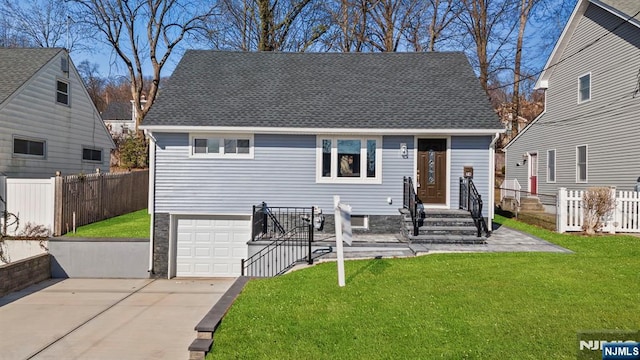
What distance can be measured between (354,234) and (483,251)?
3651mm

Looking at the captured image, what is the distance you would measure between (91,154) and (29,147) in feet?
12.3

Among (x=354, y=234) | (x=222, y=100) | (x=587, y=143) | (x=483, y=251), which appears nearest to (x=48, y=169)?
(x=222, y=100)

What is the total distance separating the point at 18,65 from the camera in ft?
48.2

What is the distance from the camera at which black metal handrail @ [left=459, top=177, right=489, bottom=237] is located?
384 inches

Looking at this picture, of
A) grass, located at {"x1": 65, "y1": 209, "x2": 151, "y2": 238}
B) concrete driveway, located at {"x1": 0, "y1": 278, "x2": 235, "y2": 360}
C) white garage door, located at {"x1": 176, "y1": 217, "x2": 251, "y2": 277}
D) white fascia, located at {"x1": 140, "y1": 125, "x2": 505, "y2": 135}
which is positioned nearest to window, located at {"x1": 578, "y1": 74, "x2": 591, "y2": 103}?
white fascia, located at {"x1": 140, "y1": 125, "x2": 505, "y2": 135}

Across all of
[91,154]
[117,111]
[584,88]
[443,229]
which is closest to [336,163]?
[443,229]

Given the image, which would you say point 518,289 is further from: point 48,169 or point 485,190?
point 48,169

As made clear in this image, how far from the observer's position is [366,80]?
13.4 metres

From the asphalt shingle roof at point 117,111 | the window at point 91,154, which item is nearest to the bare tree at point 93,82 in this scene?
the asphalt shingle roof at point 117,111

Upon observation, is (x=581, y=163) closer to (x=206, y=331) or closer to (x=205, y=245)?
(x=205, y=245)

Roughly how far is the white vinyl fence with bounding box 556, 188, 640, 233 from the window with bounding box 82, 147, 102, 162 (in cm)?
1872

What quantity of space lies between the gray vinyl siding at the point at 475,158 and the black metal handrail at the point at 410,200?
57.8 inches

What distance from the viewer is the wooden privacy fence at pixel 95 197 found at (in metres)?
11.7

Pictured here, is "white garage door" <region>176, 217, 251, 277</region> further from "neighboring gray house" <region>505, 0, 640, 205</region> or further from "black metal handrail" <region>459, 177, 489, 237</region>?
"neighboring gray house" <region>505, 0, 640, 205</region>
